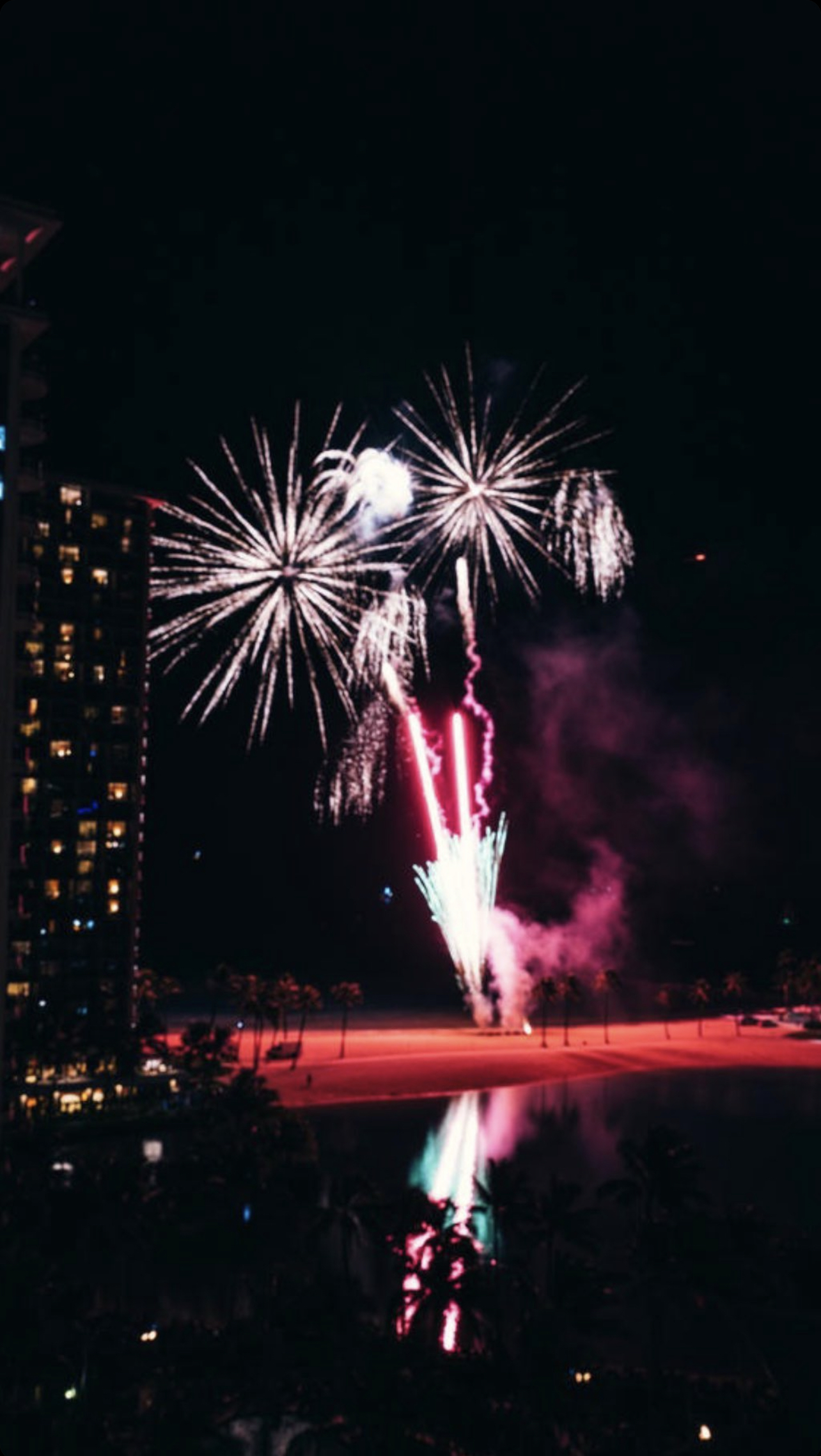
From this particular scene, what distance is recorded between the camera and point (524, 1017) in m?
152

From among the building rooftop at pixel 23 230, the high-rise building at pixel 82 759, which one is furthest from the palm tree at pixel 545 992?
the building rooftop at pixel 23 230

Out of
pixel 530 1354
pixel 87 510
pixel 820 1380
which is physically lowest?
pixel 820 1380

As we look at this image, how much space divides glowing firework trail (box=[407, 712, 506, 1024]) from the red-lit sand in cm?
1042

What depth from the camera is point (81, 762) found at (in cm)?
11700

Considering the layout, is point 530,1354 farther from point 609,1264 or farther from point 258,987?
point 258,987

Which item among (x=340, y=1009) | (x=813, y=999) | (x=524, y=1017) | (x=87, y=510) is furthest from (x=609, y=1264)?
(x=813, y=999)

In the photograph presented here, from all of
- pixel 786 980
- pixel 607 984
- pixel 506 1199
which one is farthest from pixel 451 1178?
pixel 786 980

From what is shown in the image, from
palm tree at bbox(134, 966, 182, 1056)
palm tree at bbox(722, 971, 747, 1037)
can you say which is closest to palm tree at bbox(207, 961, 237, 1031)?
palm tree at bbox(134, 966, 182, 1056)

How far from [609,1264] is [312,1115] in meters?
38.6

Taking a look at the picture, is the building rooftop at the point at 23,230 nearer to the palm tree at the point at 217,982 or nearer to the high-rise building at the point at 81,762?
the high-rise building at the point at 81,762

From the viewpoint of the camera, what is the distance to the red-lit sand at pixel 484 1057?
106750 mm

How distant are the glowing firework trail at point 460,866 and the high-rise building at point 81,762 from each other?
27404mm

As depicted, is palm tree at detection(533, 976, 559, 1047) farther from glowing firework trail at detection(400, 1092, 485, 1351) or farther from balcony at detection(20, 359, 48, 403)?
balcony at detection(20, 359, 48, 403)

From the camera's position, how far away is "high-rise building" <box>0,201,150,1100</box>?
11212cm
